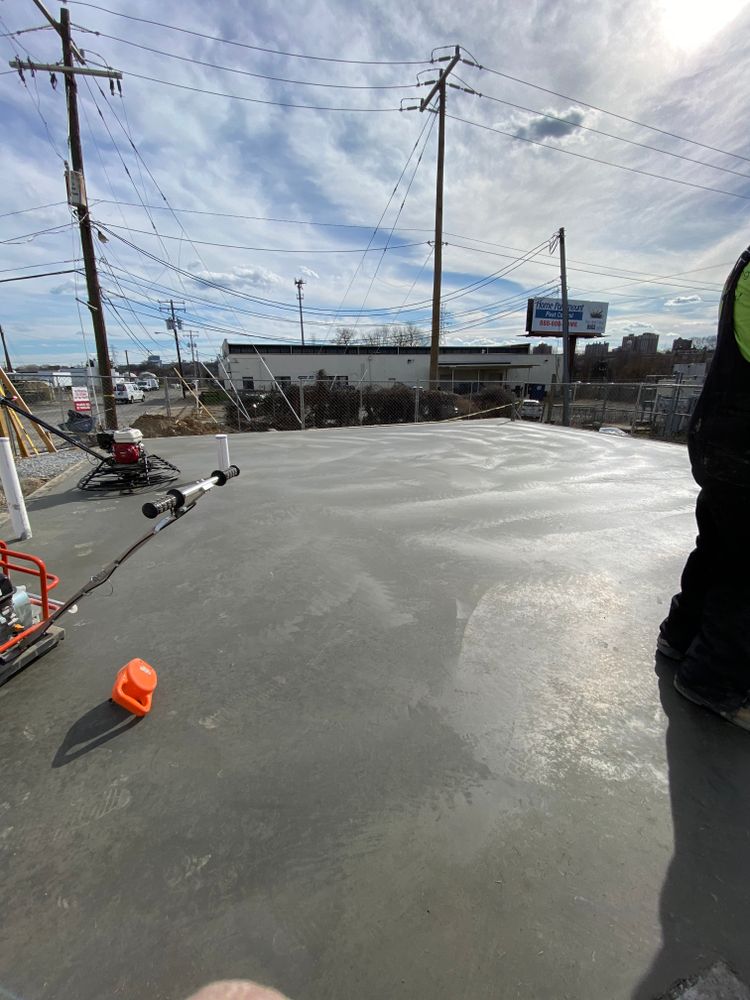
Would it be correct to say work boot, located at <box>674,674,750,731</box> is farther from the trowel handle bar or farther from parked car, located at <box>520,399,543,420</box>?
parked car, located at <box>520,399,543,420</box>

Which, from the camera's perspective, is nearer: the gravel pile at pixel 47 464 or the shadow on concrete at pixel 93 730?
the shadow on concrete at pixel 93 730

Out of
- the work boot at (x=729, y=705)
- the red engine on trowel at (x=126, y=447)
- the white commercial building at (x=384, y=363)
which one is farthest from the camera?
the white commercial building at (x=384, y=363)

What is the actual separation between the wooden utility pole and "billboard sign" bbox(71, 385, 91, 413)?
0.59 metres

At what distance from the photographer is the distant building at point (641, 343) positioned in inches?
2207

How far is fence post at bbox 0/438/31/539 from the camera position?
341cm

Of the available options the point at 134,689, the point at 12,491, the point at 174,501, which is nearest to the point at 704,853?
the point at 134,689

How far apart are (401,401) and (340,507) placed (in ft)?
39.2

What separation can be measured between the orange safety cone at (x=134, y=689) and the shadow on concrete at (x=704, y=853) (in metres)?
1.78

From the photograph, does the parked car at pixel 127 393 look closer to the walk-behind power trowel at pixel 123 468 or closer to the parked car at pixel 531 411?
the parked car at pixel 531 411

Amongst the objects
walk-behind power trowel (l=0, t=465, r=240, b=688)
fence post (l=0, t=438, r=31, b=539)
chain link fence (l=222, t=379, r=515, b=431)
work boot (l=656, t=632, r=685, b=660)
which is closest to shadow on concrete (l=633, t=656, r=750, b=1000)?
work boot (l=656, t=632, r=685, b=660)

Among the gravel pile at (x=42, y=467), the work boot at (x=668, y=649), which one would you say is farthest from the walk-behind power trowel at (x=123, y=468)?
the work boot at (x=668, y=649)

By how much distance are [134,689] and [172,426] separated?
12960mm

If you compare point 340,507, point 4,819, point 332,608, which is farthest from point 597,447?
point 4,819

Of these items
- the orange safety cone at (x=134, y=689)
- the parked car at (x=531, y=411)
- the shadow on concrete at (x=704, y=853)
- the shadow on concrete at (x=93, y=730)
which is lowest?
the parked car at (x=531, y=411)
